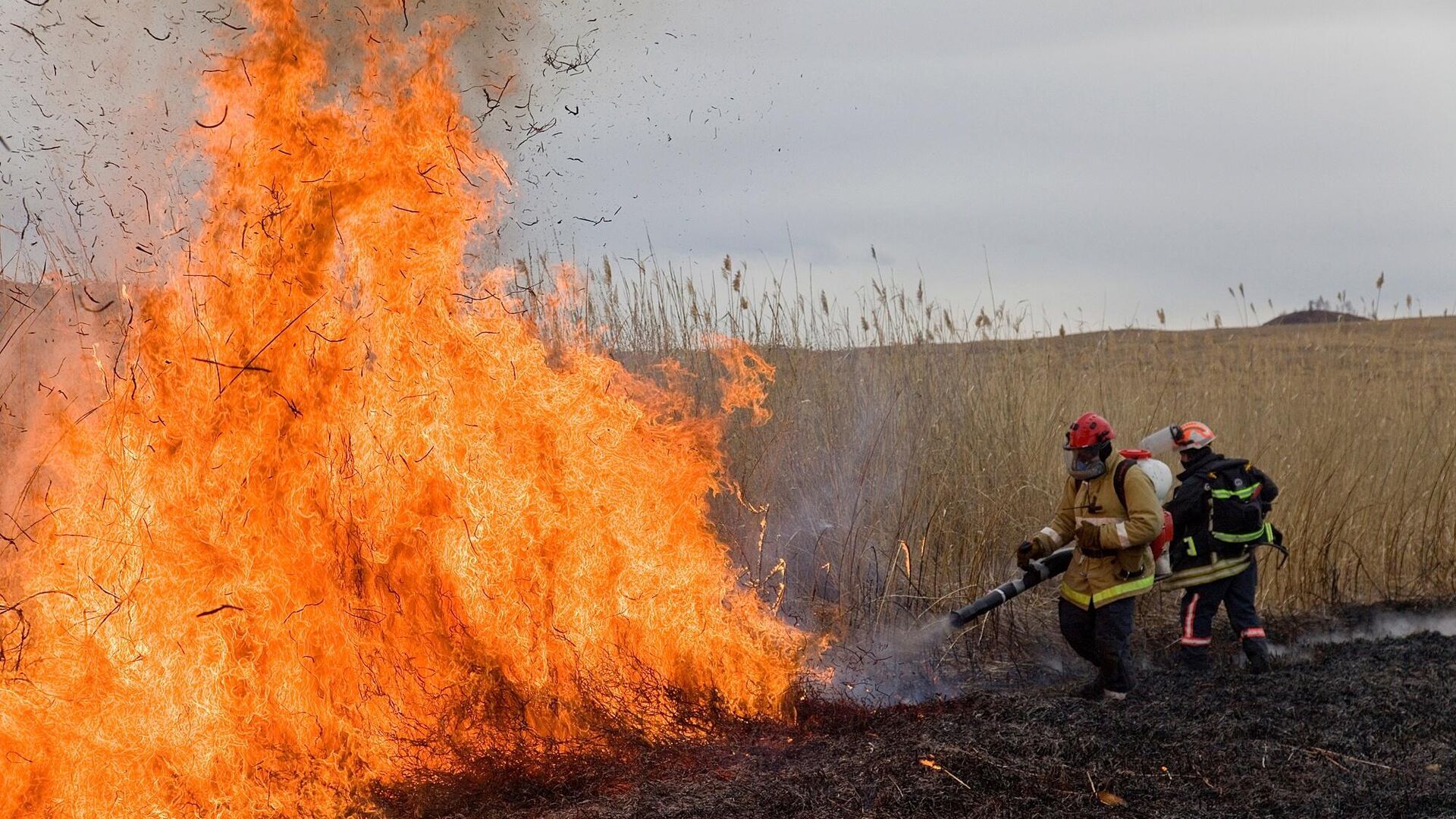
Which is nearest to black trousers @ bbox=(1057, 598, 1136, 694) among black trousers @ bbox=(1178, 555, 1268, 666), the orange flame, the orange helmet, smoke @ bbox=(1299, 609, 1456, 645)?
black trousers @ bbox=(1178, 555, 1268, 666)

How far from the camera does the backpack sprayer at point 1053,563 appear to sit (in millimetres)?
5824

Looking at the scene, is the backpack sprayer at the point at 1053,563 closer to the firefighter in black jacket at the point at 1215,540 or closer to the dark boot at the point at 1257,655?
the firefighter in black jacket at the point at 1215,540

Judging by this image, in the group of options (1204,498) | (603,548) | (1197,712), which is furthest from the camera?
(1204,498)

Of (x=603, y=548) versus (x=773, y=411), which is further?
(x=773, y=411)

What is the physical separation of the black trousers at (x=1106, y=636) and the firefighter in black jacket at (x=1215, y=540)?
1012 mm

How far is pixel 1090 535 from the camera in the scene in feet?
19.0

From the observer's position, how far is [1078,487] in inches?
241

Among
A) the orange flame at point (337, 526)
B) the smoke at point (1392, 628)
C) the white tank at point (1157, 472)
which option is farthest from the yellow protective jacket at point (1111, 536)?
the smoke at point (1392, 628)

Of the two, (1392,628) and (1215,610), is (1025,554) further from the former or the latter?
(1392,628)

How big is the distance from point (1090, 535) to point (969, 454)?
2603mm

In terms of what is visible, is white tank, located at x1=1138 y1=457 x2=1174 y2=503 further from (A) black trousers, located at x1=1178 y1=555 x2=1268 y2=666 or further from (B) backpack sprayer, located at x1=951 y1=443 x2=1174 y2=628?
(A) black trousers, located at x1=1178 y1=555 x2=1268 y2=666

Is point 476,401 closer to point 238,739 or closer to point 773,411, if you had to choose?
point 238,739

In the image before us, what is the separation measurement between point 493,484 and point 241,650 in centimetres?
119

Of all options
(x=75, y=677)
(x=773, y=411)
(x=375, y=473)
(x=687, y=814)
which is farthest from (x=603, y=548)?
(x=773, y=411)
